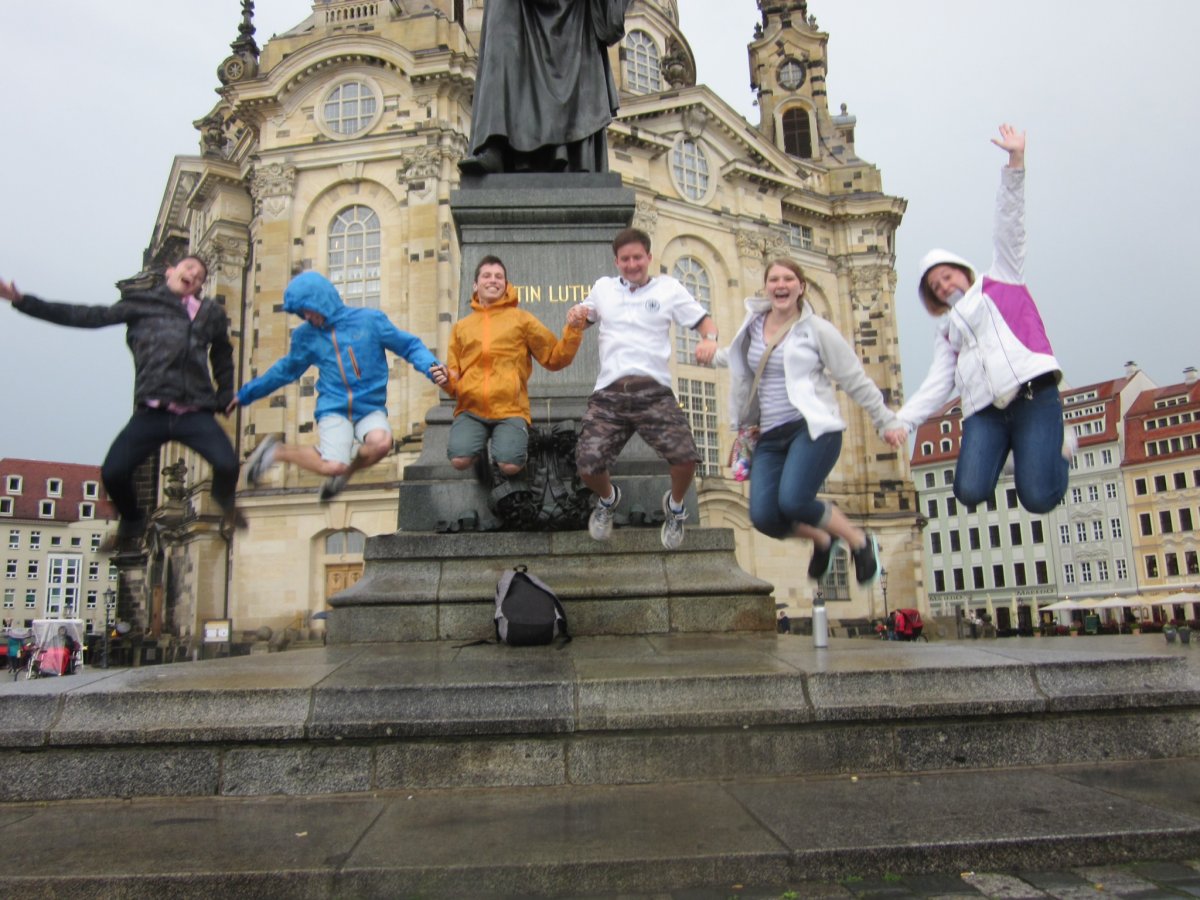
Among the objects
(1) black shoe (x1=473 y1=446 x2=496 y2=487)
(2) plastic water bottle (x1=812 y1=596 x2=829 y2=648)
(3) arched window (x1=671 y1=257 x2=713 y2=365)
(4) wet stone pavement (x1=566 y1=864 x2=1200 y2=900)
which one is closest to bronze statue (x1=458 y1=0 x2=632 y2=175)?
(1) black shoe (x1=473 y1=446 x2=496 y2=487)

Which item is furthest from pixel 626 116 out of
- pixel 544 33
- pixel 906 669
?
pixel 906 669

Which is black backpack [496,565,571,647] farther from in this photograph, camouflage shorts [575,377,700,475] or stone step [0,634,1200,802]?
stone step [0,634,1200,802]

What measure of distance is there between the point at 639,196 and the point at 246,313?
49.0 feet

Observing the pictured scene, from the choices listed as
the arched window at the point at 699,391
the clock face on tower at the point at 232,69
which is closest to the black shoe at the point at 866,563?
the arched window at the point at 699,391

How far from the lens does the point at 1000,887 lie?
10.1 feet

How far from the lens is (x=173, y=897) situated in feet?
10.1

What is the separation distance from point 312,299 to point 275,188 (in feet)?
98.2

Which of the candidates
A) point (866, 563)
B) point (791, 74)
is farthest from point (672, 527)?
point (791, 74)

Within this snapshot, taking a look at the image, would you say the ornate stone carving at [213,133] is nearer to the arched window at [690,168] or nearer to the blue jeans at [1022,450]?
the arched window at [690,168]

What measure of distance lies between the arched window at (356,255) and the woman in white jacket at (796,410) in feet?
93.6

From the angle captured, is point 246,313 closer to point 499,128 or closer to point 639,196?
point 639,196

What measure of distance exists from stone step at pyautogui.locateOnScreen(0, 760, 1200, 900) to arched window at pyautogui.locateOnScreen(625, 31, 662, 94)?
44.0 m

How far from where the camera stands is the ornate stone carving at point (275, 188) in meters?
33.6

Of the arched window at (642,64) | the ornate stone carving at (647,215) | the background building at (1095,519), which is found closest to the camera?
the ornate stone carving at (647,215)
